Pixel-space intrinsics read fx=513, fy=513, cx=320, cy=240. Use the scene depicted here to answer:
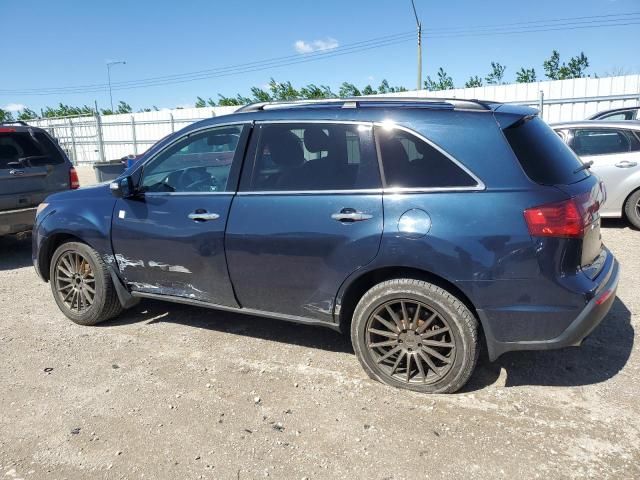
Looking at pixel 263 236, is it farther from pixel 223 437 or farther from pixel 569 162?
pixel 569 162

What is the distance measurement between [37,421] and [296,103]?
2698mm

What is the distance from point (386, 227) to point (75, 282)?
9.81 ft

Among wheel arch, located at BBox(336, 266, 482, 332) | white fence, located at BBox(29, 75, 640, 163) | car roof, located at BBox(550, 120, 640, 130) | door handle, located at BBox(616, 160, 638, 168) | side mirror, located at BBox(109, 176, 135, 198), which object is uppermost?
white fence, located at BBox(29, 75, 640, 163)

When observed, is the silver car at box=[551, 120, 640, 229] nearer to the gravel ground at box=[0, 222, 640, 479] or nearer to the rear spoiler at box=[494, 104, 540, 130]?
the gravel ground at box=[0, 222, 640, 479]

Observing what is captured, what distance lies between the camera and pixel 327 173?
3.38 meters

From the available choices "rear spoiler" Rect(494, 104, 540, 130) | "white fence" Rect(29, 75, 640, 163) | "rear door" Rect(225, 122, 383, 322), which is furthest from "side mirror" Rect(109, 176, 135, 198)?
"white fence" Rect(29, 75, 640, 163)

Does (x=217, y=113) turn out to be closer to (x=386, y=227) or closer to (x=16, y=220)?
(x=16, y=220)

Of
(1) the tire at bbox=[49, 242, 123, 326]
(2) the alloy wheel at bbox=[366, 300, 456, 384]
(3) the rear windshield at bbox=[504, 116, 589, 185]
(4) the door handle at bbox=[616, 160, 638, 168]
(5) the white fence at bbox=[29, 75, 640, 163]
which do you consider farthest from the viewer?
(5) the white fence at bbox=[29, 75, 640, 163]

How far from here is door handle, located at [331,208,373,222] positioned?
3.15 meters

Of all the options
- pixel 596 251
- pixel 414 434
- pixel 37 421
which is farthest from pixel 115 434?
pixel 596 251

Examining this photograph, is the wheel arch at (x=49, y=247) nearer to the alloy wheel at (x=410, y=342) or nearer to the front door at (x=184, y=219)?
the front door at (x=184, y=219)

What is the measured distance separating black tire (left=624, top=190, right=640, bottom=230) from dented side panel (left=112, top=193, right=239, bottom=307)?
245 inches

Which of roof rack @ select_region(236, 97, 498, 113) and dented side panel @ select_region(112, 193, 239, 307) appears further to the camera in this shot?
dented side panel @ select_region(112, 193, 239, 307)

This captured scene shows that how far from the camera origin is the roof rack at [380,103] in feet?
10.5
